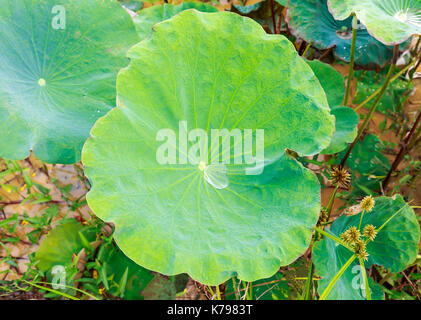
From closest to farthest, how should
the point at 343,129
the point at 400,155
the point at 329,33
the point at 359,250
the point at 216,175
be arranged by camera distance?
1. the point at 359,250
2. the point at 216,175
3. the point at 343,129
4. the point at 329,33
5. the point at 400,155

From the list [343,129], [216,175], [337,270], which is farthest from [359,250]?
[343,129]

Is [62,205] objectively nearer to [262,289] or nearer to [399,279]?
[262,289]

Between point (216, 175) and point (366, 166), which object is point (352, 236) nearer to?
point (216, 175)

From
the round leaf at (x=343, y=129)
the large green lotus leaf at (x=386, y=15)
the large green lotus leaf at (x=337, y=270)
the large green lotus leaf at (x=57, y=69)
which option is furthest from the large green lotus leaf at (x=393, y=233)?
the large green lotus leaf at (x=57, y=69)

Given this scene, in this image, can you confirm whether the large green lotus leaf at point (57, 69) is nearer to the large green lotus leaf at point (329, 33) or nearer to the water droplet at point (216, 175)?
the water droplet at point (216, 175)

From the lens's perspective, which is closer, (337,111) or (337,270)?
(337,270)

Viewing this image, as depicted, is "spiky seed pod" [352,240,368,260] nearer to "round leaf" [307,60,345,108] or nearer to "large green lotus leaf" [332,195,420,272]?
"large green lotus leaf" [332,195,420,272]
